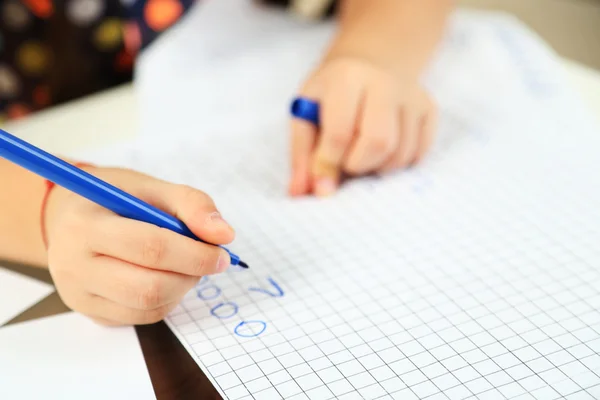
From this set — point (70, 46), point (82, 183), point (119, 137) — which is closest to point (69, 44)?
point (70, 46)

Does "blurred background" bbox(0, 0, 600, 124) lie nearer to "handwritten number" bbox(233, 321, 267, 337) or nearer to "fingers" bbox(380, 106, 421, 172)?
"fingers" bbox(380, 106, 421, 172)

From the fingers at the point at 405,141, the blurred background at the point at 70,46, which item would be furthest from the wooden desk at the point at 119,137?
the fingers at the point at 405,141

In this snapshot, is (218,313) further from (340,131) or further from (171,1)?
(171,1)

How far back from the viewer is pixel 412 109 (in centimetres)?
53

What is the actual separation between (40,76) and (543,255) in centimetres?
66

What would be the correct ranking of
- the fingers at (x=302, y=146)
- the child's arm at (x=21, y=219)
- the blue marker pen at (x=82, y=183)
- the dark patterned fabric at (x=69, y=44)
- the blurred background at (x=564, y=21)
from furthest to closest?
1. the blurred background at (x=564, y=21)
2. the dark patterned fabric at (x=69, y=44)
3. the fingers at (x=302, y=146)
4. the child's arm at (x=21, y=219)
5. the blue marker pen at (x=82, y=183)

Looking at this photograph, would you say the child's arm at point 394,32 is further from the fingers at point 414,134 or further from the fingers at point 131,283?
the fingers at point 131,283

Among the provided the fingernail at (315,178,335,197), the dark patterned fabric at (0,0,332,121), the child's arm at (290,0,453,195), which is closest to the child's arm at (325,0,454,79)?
the child's arm at (290,0,453,195)

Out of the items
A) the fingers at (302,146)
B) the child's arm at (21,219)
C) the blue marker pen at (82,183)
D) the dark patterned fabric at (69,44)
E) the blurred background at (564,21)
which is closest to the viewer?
the blue marker pen at (82,183)

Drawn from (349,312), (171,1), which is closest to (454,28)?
(171,1)

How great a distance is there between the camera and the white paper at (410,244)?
320 mm

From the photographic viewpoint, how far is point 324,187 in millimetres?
499

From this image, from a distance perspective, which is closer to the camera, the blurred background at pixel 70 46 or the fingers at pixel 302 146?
the fingers at pixel 302 146

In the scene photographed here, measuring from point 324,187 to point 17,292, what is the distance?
0.80 feet
